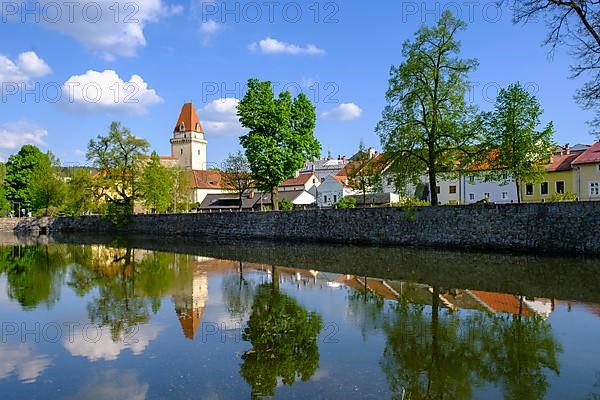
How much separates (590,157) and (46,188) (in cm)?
6070

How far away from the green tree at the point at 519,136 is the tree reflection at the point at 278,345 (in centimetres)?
1916

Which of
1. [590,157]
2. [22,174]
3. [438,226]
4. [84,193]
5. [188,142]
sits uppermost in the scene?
[188,142]

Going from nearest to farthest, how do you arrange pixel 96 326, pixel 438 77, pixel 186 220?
pixel 96 326 < pixel 438 77 < pixel 186 220

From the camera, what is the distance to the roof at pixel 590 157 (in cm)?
4228

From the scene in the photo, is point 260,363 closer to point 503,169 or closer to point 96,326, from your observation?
point 96,326

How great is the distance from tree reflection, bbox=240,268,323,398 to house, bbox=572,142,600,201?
37119mm

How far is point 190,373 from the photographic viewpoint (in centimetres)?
819

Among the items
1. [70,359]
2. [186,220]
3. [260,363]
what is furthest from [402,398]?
[186,220]

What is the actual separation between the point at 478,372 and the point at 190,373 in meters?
4.54

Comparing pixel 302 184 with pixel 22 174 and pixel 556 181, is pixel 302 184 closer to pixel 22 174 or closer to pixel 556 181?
pixel 22 174

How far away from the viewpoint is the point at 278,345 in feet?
32.1

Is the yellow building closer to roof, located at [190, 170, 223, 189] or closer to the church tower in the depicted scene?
roof, located at [190, 170, 223, 189]

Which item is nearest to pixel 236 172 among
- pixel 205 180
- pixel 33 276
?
pixel 205 180

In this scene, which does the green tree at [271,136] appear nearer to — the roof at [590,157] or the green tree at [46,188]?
the roof at [590,157]
